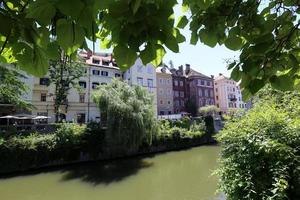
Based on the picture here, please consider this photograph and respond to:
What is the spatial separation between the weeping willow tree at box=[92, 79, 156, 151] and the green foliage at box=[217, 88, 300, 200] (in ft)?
39.2

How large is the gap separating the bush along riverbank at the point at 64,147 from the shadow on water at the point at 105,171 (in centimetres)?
100

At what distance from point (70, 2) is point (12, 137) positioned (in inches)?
717

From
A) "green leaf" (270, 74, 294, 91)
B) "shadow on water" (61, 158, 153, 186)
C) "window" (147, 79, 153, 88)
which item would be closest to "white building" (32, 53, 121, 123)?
"window" (147, 79, 153, 88)

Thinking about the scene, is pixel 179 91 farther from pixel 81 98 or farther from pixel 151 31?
pixel 151 31

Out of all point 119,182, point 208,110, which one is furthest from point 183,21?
point 208,110

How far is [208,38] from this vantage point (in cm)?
169

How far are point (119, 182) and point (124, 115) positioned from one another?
6216mm

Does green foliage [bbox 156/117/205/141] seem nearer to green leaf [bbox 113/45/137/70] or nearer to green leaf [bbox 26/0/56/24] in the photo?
green leaf [bbox 113/45/137/70]

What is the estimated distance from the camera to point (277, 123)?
6.60 metres

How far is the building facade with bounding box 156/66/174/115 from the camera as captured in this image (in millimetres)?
46000

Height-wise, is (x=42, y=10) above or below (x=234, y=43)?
below

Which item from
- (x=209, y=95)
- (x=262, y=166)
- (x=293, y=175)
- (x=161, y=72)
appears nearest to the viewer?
(x=293, y=175)

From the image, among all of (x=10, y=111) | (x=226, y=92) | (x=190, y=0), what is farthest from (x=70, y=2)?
(x=226, y=92)

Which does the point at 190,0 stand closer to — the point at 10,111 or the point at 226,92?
the point at 10,111
